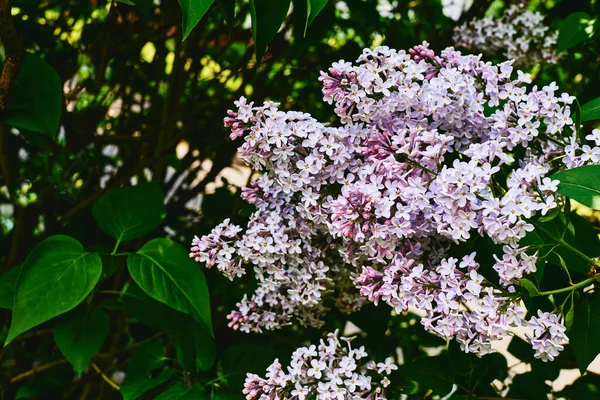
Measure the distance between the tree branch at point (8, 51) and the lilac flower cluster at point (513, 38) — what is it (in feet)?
3.65

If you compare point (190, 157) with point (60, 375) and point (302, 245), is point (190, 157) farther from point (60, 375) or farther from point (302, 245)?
point (302, 245)

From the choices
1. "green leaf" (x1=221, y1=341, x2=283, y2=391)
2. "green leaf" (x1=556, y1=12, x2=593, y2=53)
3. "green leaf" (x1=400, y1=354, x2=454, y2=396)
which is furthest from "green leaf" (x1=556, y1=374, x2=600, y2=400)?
"green leaf" (x1=556, y1=12, x2=593, y2=53)

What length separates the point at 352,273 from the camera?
1039mm

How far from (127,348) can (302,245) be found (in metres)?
0.80

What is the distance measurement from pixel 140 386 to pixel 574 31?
1.12 meters

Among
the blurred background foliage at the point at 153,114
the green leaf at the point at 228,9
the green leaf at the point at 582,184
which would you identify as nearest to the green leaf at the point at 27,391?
the blurred background foliage at the point at 153,114

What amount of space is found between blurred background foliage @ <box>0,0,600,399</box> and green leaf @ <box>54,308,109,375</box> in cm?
16

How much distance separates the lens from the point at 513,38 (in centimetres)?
177

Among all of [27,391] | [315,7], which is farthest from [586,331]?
[27,391]

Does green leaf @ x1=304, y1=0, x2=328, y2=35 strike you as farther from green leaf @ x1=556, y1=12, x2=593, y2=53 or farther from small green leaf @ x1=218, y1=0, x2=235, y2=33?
green leaf @ x1=556, y1=12, x2=593, y2=53

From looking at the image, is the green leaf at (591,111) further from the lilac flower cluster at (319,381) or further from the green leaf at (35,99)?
the green leaf at (35,99)

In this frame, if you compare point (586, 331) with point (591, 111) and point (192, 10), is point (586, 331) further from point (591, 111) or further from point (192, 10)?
point (192, 10)

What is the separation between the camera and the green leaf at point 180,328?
4.25 ft

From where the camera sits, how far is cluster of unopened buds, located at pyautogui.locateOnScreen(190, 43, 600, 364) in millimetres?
835
